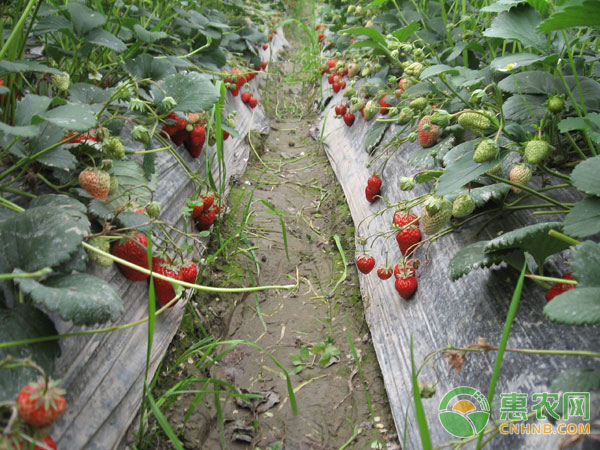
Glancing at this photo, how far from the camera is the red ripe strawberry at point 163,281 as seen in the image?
1.39m

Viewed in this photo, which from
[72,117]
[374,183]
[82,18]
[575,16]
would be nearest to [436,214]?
[575,16]

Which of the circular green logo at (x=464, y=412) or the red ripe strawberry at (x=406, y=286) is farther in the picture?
the red ripe strawberry at (x=406, y=286)

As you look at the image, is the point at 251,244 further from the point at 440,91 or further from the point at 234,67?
the point at 234,67

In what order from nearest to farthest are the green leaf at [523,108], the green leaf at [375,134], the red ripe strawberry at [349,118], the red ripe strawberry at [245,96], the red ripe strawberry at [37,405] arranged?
1. the red ripe strawberry at [37,405]
2. the green leaf at [523,108]
3. the green leaf at [375,134]
4. the red ripe strawberry at [349,118]
5. the red ripe strawberry at [245,96]

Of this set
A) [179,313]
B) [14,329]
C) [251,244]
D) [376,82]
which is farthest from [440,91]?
[14,329]

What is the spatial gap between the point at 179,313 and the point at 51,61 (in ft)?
3.17

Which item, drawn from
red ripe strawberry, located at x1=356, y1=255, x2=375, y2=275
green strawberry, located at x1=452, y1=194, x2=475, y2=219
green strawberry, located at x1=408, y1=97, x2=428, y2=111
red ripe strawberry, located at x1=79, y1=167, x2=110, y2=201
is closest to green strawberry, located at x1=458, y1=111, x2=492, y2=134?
green strawberry, located at x1=452, y1=194, x2=475, y2=219

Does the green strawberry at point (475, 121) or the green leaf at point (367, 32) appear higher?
the green leaf at point (367, 32)

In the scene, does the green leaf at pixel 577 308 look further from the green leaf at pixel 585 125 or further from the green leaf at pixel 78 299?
the green leaf at pixel 78 299

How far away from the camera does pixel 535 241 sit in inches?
40.8

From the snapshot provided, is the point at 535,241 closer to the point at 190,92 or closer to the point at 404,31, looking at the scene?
the point at 190,92

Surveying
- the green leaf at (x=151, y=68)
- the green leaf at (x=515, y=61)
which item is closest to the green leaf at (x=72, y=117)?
the green leaf at (x=151, y=68)

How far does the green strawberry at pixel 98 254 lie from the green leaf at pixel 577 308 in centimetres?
93

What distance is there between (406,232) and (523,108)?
469 mm
